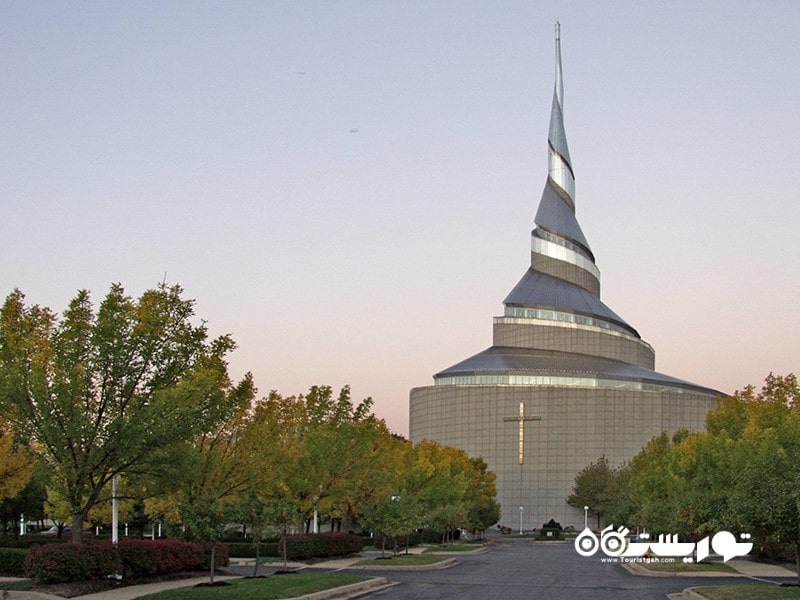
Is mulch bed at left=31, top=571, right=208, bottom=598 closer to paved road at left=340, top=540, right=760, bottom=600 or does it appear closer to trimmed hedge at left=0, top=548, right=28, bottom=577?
trimmed hedge at left=0, top=548, right=28, bottom=577

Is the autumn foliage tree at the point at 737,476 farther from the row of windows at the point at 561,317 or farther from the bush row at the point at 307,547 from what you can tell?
the row of windows at the point at 561,317

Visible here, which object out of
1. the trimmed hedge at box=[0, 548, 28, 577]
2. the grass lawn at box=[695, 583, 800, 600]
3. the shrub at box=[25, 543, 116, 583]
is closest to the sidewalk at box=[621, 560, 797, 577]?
the grass lawn at box=[695, 583, 800, 600]

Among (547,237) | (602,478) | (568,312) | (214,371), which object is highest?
(547,237)

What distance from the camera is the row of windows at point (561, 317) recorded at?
529 feet

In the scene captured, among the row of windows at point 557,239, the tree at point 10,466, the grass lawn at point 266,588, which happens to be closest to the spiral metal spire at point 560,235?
the row of windows at point 557,239

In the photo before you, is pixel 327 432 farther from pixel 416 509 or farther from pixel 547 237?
pixel 547 237

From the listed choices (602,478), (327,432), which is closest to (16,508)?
(327,432)

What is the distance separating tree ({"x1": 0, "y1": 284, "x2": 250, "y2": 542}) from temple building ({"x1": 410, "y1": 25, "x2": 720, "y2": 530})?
402 ft

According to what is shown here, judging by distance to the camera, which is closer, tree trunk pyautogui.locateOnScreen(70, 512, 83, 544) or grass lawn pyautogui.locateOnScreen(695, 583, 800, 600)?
grass lawn pyautogui.locateOnScreen(695, 583, 800, 600)

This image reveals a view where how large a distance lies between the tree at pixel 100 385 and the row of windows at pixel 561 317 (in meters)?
130

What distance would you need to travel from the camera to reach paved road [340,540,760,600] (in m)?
31.7

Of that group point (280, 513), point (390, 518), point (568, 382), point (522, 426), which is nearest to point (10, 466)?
point (280, 513)

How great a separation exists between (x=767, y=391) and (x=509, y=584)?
3298 cm

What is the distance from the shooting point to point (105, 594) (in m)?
29.3
